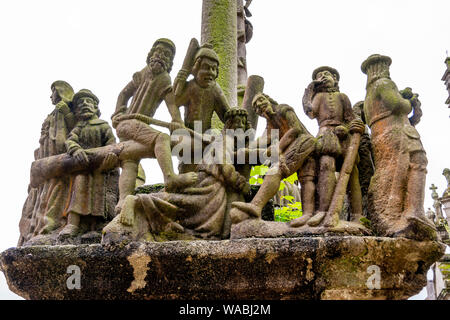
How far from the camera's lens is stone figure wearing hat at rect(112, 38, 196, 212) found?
13.9ft

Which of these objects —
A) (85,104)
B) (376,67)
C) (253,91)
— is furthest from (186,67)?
(376,67)

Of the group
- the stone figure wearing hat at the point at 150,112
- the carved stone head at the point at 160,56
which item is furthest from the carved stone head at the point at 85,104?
the carved stone head at the point at 160,56

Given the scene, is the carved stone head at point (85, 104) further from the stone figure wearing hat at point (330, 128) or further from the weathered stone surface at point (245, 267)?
the stone figure wearing hat at point (330, 128)

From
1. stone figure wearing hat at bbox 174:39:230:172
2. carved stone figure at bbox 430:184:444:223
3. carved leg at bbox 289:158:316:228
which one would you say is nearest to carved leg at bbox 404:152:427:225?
carved leg at bbox 289:158:316:228

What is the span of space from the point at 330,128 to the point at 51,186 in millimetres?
3204

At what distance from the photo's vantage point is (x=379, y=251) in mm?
3422

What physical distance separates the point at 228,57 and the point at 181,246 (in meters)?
4.87

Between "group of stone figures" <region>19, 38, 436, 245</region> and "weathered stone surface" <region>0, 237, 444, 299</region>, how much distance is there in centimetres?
24

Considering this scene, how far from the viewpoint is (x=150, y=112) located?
482cm

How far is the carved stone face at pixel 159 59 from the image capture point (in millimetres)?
→ 4824

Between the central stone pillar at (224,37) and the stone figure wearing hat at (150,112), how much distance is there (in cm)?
222

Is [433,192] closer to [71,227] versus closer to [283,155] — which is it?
[283,155]

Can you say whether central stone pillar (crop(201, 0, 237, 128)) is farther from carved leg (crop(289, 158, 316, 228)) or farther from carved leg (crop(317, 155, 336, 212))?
carved leg (crop(317, 155, 336, 212))
